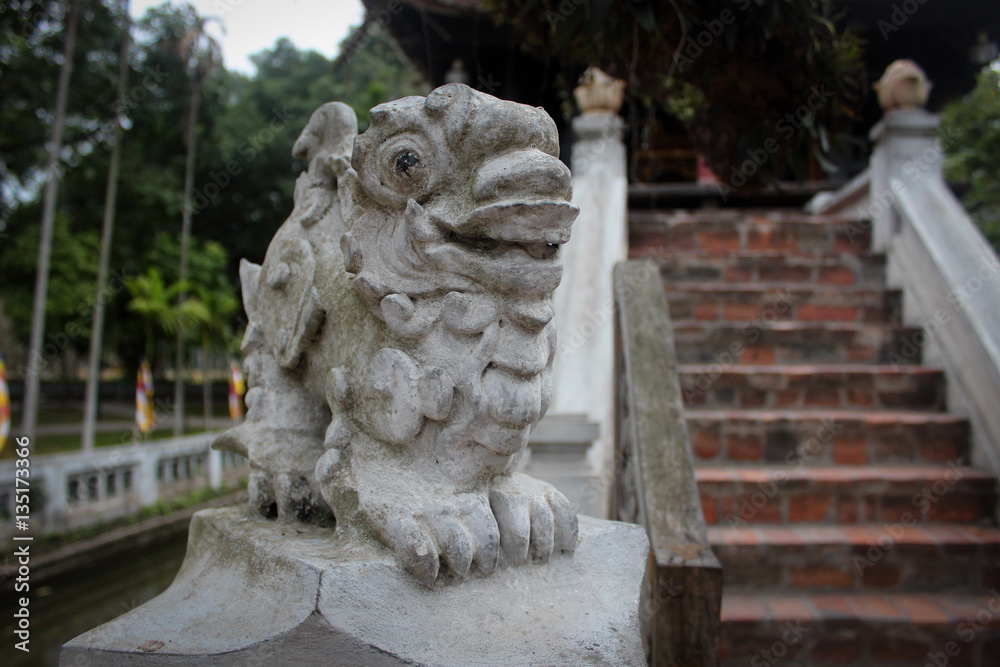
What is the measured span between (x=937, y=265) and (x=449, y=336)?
362 cm

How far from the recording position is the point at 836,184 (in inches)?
313

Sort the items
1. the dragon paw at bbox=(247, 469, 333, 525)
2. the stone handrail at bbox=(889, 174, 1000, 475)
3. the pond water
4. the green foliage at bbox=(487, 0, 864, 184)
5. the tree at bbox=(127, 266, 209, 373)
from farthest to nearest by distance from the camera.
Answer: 1. the tree at bbox=(127, 266, 209, 373)
2. the pond water
3. the stone handrail at bbox=(889, 174, 1000, 475)
4. the green foliage at bbox=(487, 0, 864, 184)
5. the dragon paw at bbox=(247, 469, 333, 525)

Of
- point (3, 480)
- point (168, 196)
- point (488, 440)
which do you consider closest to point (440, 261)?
point (488, 440)

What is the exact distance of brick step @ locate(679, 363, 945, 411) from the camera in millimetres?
3588

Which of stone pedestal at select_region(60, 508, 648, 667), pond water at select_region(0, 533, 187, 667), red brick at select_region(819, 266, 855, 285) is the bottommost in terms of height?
pond water at select_region(0, 533, 187, 667)

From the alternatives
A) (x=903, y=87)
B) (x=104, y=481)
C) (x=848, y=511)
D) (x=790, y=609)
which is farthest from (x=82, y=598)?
(x=903, y=87)

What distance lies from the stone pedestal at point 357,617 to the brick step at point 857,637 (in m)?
1.50

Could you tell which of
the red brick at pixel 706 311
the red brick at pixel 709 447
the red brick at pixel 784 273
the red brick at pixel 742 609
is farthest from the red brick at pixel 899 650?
the red brick at pixel 784 273

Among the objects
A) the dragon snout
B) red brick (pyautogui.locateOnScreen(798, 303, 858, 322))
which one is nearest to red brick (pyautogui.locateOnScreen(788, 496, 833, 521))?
red brick (pyautogui.locateOnScreen(798, 303, 858, 322))

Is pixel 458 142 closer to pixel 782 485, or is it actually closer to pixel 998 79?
pixel 782 485

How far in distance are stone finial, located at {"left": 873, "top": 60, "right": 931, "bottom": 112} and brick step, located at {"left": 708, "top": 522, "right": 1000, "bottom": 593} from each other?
2961 mm

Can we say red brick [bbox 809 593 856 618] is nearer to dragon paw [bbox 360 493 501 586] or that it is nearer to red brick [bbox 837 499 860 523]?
red brick [bbox 837 499 860 523]

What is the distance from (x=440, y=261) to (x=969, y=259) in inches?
147

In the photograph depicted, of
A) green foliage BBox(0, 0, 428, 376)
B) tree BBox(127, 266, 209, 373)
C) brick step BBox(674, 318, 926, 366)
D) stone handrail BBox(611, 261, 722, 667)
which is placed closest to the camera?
stone handrail BBox(611, 261, 722, 667)
